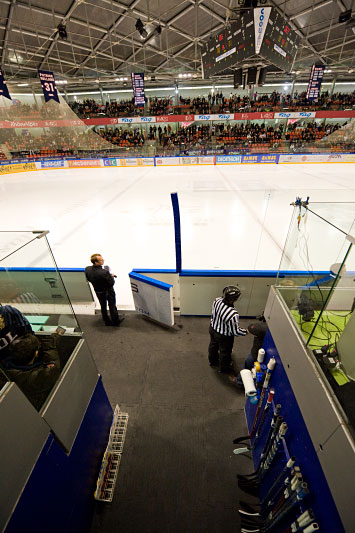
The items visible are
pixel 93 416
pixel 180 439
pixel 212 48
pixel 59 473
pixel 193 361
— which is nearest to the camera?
pixel 59 473

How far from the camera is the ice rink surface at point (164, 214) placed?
533 centimetres

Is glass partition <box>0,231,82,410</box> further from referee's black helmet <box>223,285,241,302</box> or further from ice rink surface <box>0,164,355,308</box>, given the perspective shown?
referee's black helmet <box>223,285,241,302</box>

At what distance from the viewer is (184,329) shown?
3.62m

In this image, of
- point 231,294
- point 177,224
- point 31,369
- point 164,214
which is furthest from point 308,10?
point 31,369

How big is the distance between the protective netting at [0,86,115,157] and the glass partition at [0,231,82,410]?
1796 centimetres

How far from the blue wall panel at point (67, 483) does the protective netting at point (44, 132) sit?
742 inches

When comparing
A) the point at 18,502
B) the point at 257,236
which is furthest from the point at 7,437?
the point at 257,236

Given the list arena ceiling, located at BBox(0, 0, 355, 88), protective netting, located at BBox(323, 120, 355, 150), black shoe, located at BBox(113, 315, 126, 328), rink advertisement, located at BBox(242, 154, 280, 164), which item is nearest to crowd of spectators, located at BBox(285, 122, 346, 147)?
protective netting, located at BBox(323, 120, 355, 150)

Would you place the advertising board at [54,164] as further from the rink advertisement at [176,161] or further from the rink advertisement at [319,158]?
the rink advertisement at [319,158]

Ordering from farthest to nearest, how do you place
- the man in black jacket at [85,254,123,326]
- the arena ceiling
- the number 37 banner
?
1. the arena ceiling
2. the number 37 banner
3. the man in black jacket at [85,254,123,326]

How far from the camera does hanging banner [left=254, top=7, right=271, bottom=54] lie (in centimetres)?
523

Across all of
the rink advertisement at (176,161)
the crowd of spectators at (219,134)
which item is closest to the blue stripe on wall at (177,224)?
the rink advertisement at (176,161)

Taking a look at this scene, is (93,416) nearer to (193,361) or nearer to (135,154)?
(193,361)

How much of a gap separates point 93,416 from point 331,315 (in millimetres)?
1996
